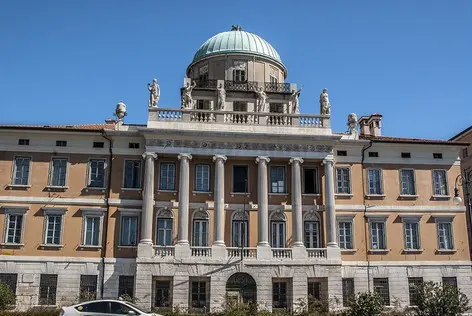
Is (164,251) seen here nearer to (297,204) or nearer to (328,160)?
(297,204)

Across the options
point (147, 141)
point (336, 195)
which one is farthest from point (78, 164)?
point (336, 195)

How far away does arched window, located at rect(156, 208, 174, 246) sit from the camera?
36625mm

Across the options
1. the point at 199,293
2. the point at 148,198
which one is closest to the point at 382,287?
the point at 199,293

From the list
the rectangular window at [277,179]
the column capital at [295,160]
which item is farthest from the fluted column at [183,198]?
the column capital at [295,160]

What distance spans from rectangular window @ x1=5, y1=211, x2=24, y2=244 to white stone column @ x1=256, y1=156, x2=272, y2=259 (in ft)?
49.4

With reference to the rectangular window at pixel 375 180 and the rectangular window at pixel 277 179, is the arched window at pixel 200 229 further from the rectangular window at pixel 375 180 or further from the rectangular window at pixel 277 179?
the rectangular window at pixel 375 180

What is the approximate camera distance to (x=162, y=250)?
35500mm

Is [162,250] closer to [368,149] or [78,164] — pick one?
[78,164]

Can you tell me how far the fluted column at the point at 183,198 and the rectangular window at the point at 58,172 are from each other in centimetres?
760

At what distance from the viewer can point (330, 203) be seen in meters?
37.2

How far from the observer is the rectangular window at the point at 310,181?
3850cm

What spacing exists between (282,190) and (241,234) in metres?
4.09

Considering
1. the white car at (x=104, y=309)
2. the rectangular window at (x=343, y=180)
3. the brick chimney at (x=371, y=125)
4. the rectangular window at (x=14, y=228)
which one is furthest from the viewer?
the brick chimney at (x=371, y=125)

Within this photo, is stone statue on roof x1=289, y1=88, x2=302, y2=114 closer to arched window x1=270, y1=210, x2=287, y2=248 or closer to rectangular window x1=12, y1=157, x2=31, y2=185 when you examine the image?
arched window x1=270, y1=210, x2=287, y2=248
